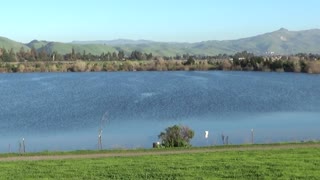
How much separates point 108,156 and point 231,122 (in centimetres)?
2613

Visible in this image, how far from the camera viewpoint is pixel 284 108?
A: 195 ft

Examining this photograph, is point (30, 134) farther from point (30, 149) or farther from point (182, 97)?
point (182, 97)

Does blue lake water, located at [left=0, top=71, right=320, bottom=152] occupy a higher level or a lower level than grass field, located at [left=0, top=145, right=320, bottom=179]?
lower

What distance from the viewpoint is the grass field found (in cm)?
1510

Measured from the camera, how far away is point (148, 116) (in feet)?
166

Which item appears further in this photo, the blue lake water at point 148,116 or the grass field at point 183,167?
the blue lake water at point 148,116

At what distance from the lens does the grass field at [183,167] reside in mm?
15102

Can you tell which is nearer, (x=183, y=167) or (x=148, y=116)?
(x=183, y=167)

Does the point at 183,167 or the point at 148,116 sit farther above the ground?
the point at 183,167

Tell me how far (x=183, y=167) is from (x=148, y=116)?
34.2 meters

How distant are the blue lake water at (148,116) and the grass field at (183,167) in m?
13.1

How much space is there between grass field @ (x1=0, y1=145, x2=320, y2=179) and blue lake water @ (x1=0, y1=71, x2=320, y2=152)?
13.1m

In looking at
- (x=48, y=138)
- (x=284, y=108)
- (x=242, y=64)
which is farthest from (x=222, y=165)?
(x=242, y=64)

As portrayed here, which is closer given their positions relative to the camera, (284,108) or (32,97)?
(284,108)
